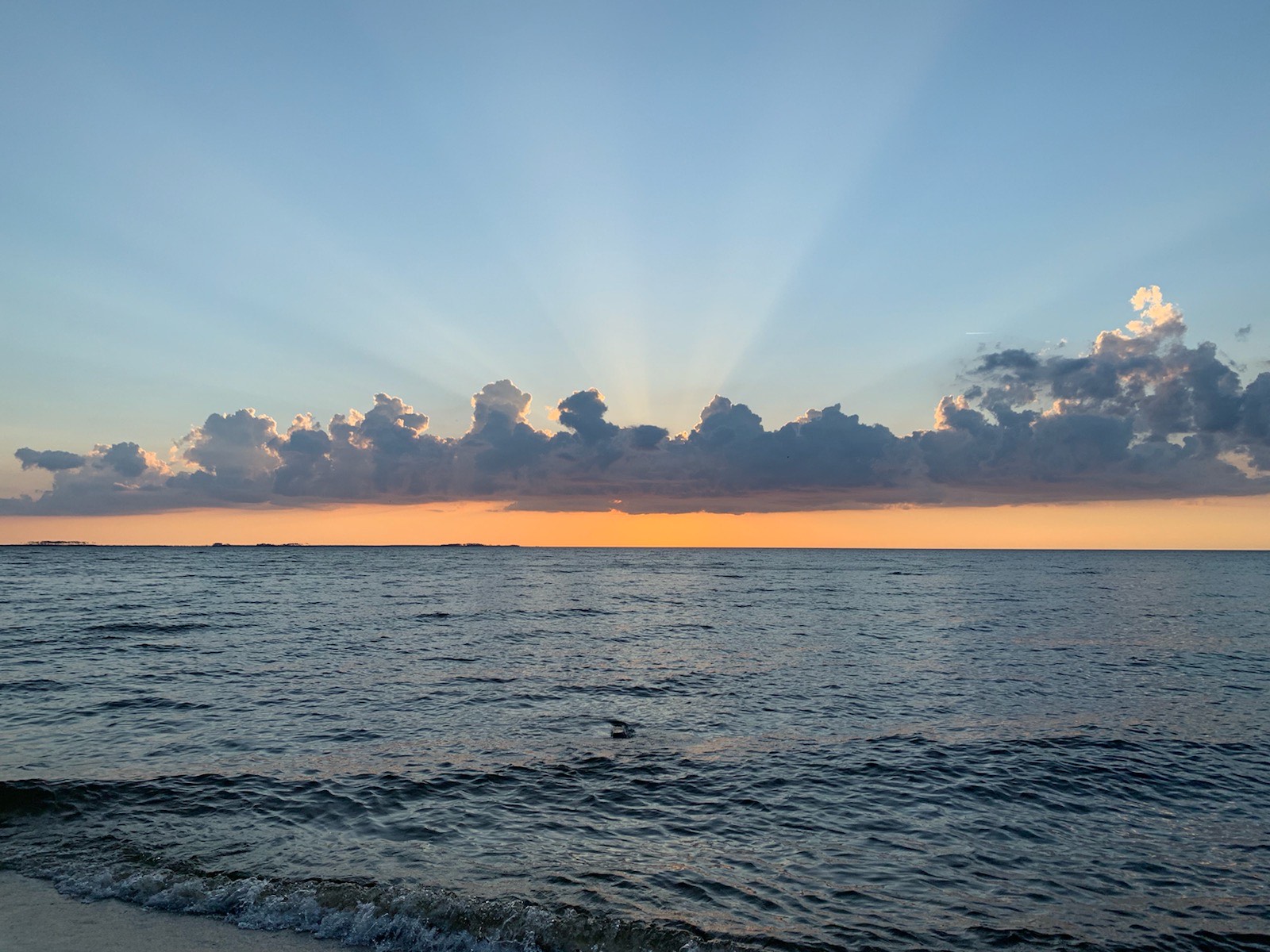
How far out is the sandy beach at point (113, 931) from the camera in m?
10.7

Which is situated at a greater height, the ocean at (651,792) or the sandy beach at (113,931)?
the sandy beach at (113,931)

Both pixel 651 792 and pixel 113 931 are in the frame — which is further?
pixel 651 792

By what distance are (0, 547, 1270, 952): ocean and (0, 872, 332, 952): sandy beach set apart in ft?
1.20

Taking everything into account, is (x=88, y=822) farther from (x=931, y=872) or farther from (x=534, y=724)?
(x=931, y=872)

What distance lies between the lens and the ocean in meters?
12.1

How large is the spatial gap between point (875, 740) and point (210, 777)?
19550mm

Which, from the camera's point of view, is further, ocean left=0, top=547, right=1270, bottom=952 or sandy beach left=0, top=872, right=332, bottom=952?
ocean left=0, top=547, right=1270, bottom=952

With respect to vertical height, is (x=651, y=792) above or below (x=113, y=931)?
below

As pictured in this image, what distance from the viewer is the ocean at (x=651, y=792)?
39.7 feet

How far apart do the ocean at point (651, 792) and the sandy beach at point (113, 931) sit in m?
0.37

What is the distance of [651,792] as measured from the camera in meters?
17.9

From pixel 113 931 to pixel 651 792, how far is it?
36.4 feet

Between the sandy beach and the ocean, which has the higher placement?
the sandy beach

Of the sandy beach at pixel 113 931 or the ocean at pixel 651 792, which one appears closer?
the sandy beach at pixel 113 931
